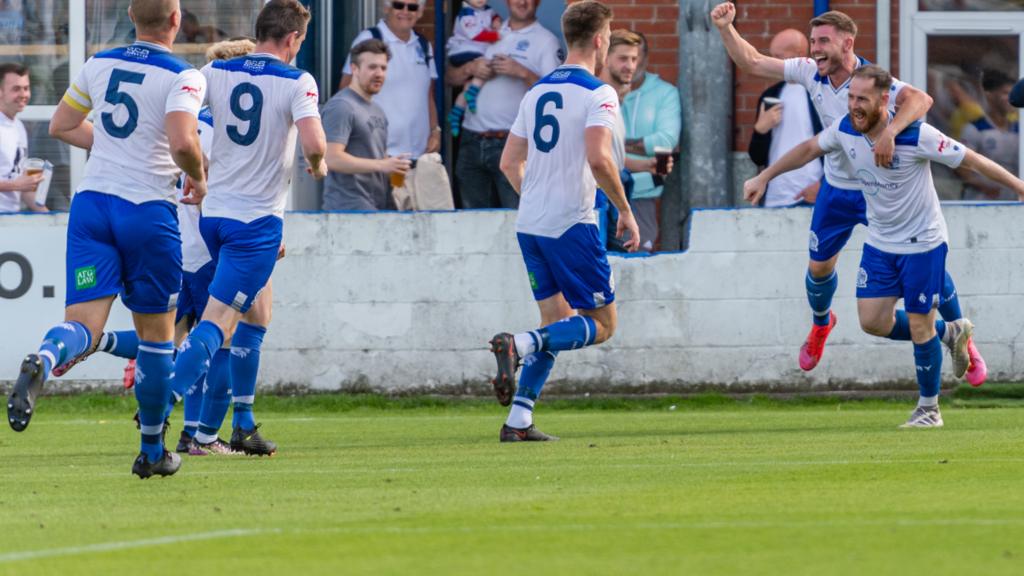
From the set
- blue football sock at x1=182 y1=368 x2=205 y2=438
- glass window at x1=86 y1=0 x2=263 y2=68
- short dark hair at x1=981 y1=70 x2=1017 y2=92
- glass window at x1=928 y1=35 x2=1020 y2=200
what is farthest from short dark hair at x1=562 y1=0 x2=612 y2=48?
short dark hair at x1=981 y1=70 x2=1017 y2=92

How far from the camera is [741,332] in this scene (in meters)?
14.0

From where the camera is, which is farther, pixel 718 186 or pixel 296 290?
pixel 718 186

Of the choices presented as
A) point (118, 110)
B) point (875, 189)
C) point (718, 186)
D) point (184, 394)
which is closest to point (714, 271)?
point (718, 186)

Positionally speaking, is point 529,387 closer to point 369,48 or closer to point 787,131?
point 369,48

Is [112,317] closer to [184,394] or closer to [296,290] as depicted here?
[296,290]

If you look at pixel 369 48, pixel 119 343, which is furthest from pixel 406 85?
pixel 119 343

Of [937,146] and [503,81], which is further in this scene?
[503,81]

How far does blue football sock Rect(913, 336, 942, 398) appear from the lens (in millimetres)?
11219

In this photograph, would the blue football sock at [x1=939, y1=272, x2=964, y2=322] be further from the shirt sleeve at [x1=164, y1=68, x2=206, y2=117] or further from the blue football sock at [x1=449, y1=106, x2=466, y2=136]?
the shirt sleeve at [x1=164, y1=68, x2=206, y2=117]

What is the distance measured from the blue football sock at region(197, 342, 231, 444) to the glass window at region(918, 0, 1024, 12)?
927 cm

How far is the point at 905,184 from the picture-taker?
36.4 feet

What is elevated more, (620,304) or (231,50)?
(231,50)

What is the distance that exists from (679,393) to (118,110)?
21.9ft

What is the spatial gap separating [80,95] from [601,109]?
3.00 m
